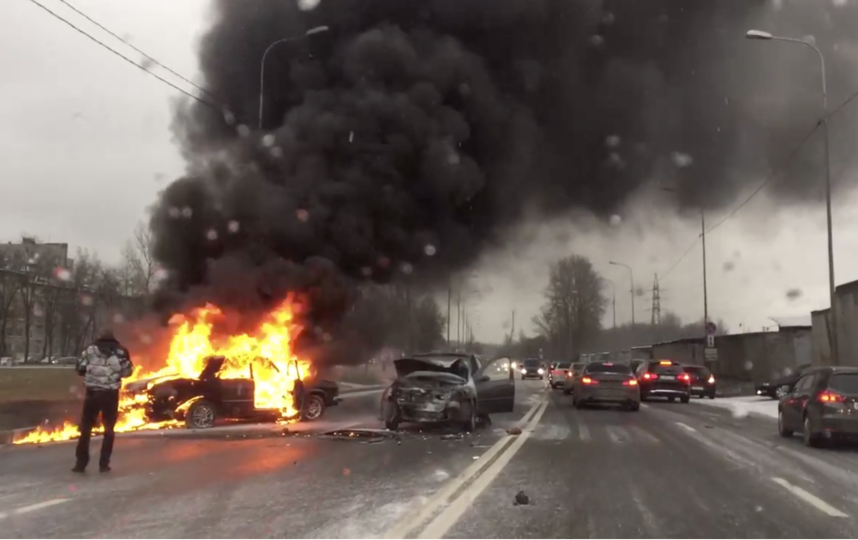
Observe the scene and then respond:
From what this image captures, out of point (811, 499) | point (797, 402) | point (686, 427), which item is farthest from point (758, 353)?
point (811, 499)

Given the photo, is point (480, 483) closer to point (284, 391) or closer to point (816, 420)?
point (816, 420)

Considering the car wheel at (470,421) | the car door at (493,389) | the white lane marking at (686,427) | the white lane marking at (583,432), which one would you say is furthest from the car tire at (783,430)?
the car wheel at (470,421)

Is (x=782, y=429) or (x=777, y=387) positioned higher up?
(x=777, y=387)

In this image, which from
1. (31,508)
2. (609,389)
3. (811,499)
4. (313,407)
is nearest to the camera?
(31,508)

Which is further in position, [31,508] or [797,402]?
[797,402]

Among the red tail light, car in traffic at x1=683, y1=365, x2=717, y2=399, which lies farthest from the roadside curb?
car in traffic at x1=683, y1=365, x2=717, y2=399

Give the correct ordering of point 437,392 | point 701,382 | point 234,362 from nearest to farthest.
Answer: point 437,392 → point 234,362 → point 701,382

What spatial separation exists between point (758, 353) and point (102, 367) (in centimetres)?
3690

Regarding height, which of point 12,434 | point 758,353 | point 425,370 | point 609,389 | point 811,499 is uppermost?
point 758,353

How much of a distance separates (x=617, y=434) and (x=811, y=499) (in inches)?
244

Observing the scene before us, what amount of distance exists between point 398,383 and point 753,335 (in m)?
31.7

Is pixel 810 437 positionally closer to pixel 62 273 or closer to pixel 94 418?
pixel 94 418

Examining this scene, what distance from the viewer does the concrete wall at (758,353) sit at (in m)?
35.3

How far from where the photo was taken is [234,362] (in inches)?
593
